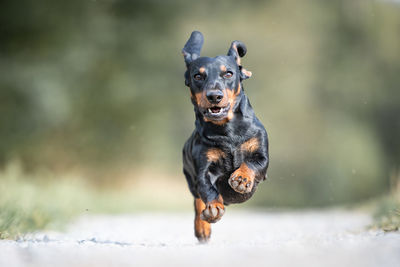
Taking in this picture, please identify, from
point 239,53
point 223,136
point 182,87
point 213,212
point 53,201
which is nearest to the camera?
point 213,212

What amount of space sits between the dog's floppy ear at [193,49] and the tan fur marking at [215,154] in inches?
24.5

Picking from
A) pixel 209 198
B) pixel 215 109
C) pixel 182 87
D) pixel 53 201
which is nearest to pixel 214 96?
pixel 215 109

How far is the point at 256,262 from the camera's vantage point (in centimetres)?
241

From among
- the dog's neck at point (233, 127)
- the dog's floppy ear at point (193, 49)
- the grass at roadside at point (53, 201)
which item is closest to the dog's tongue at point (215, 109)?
the dog's neck at point (233, 127)

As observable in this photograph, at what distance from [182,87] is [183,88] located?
0.12ft

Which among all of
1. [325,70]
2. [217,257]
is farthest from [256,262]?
[325,70]

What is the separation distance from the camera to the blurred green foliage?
1101 centimetres

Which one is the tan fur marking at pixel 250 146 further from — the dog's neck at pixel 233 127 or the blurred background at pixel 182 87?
the blurred background at pixel 182 87

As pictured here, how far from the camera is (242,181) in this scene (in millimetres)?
2969

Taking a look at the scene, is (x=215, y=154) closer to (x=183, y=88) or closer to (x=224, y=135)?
(x=224, y=135)

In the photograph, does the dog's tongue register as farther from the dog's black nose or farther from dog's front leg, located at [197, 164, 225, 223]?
dog's front leg, located at [197, 164, 225, 223]

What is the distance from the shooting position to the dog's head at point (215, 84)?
2996 mm

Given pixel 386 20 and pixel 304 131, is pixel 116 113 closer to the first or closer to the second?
pixel 304 131

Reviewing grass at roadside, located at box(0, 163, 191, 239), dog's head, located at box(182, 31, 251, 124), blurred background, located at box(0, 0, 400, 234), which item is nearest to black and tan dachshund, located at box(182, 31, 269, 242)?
dog's head, located at box(182, 31, 251, 124)
